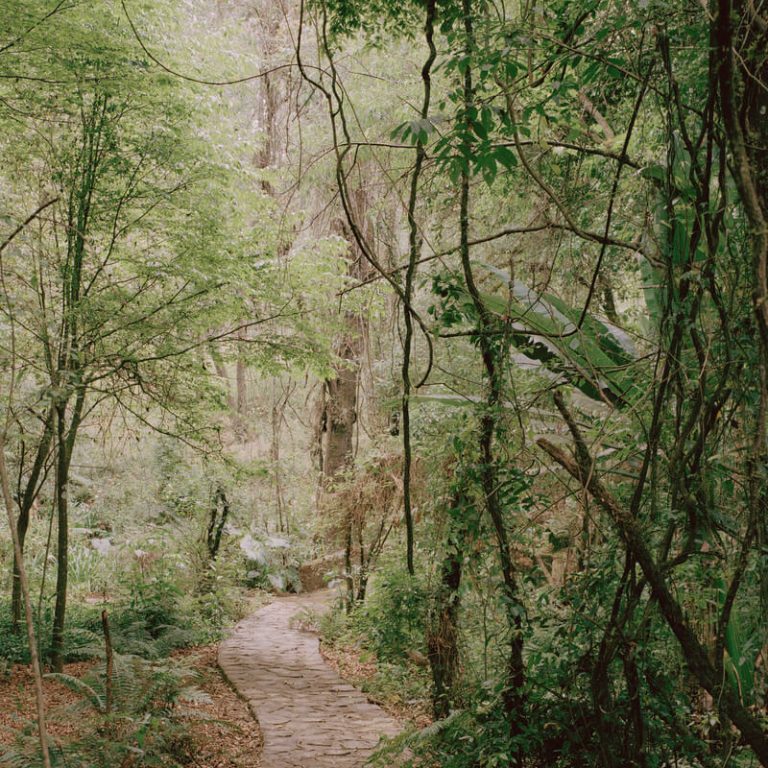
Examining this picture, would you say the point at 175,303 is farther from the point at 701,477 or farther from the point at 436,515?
the point at 701,477

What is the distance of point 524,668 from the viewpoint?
10.6ft

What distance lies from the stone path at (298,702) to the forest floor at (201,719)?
118mm

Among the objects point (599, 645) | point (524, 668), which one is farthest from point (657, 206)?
point (524, 668)

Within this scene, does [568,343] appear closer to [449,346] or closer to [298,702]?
[449,346]

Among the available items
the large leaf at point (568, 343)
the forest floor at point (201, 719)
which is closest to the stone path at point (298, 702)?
the forest floor at point (201, 719)

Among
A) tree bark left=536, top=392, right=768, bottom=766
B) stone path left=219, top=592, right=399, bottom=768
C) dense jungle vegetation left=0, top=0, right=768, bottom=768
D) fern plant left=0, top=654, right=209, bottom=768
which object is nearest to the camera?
tree bark left=536, top=392, right=768, bottom=766

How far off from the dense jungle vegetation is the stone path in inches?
16.8

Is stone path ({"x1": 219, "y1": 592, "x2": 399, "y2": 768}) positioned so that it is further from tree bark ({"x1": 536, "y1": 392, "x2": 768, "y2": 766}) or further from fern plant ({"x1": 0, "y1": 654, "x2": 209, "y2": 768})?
tree bark ({"x1": 536, "y1": 392, "x2": 768, "y2": 766})

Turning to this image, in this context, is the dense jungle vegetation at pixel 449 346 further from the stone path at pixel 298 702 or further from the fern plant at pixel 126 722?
the stone path at pixel 298 702

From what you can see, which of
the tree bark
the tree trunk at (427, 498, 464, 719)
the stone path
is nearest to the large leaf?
the tree bark

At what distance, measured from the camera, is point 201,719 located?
4.58 meters

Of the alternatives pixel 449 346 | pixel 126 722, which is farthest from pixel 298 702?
pixel 449 346

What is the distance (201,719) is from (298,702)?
5.57 ft

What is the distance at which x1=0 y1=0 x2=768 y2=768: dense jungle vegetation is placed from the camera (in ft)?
7.85
